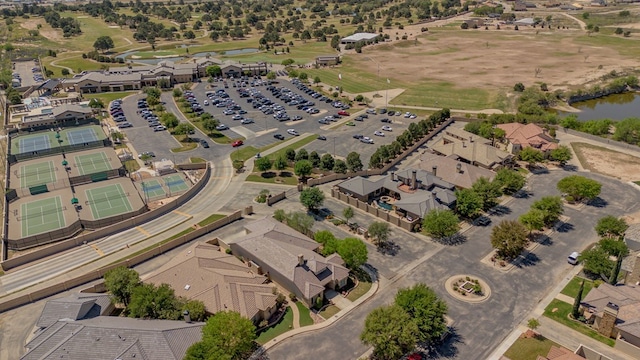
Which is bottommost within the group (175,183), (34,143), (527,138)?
(175,183)

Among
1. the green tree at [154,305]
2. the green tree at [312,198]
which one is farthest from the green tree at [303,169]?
the green tree at [154,305]

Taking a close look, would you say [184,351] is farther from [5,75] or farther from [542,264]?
[5,75]

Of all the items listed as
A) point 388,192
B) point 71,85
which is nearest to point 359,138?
point 388,192

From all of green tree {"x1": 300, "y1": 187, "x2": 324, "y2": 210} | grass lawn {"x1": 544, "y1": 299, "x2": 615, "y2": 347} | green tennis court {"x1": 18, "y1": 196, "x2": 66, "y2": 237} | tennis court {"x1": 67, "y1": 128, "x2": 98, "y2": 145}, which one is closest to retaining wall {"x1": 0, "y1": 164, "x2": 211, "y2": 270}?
green tennis court {"x1": 18, "y1": 196, "x2": 66, "y2": 237}

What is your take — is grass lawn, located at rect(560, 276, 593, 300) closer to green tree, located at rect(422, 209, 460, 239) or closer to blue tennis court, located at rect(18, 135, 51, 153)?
green tree, located at rect(422, 209, 460, 239)

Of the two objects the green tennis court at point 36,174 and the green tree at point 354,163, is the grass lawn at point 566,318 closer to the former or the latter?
the green tree at point 354,163

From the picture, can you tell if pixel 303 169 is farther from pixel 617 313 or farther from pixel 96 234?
pixel 617 313

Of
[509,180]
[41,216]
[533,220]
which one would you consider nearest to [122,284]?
[41,216]
